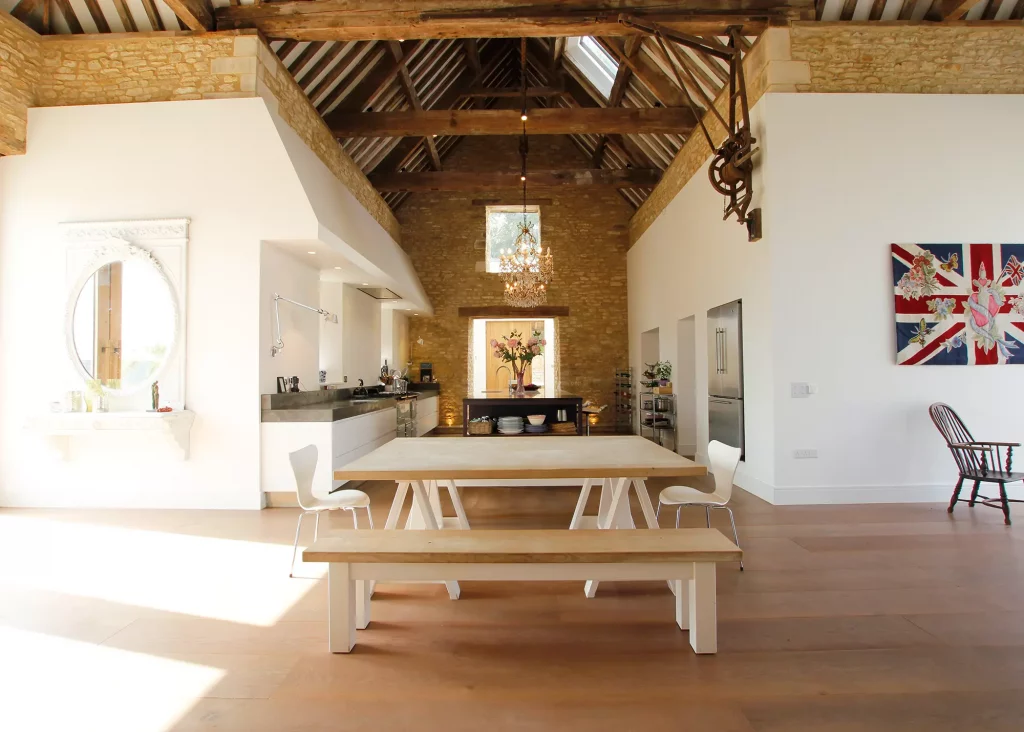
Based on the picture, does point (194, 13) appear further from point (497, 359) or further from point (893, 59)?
point (497, 359)

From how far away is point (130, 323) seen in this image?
198 inches

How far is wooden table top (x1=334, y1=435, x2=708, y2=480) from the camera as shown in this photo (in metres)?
2.77

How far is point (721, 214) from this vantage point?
20.1ft

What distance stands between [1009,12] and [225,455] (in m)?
8.18

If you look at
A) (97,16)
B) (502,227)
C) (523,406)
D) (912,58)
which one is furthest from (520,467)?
(502,227)

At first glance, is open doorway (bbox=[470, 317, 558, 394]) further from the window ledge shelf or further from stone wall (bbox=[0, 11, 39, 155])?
stone wall (bbox=[0, 11, 39, 155])

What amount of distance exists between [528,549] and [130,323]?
463 cm

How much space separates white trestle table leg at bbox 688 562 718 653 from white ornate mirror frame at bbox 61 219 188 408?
459 cm

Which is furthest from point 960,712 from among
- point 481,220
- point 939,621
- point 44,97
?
point 481,220

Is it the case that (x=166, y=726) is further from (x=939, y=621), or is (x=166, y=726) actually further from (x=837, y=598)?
(x=939, y=621)

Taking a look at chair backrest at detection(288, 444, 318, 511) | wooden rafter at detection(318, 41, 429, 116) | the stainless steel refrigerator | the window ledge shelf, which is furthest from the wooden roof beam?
chair backrest at detection(288, 444, 318, 511)

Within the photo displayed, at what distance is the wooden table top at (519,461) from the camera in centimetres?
277

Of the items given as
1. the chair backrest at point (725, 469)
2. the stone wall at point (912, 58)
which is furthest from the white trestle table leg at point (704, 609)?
the stone wall at point (912, 58)

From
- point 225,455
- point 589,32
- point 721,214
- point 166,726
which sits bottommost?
point 166,726
